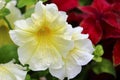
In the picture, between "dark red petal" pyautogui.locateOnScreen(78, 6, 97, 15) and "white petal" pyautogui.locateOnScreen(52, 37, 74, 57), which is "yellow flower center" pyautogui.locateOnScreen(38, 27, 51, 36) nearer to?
"white petal" pyautogui.locateOnScreen(52, 37, 74, 57)

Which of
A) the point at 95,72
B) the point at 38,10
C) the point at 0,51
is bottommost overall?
the point at 95,72

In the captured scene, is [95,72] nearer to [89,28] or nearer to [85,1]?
[89,28]

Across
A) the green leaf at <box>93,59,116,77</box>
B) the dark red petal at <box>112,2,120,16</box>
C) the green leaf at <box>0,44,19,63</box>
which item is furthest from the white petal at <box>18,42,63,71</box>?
the dark red petal at <box>112,2,120,16</box>

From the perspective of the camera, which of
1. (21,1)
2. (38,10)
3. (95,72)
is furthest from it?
(95,72)

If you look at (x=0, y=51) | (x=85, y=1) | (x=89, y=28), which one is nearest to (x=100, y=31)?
(x=89, y=28)

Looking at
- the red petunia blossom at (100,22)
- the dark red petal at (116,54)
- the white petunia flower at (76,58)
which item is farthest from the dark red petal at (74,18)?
the white petunia flower at (76,58)

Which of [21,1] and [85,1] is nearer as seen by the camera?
[21,1]
